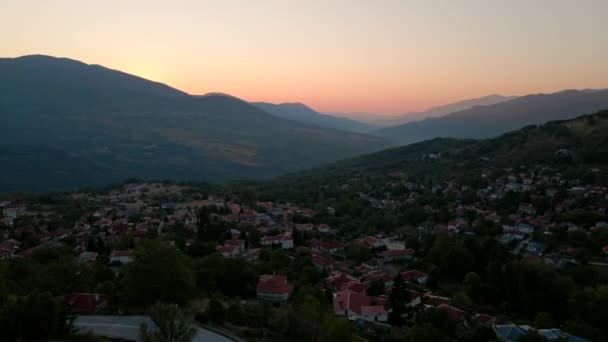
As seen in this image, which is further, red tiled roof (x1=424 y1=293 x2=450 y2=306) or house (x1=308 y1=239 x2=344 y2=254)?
house (x1=308 y1=239 x2=344 y2=254)

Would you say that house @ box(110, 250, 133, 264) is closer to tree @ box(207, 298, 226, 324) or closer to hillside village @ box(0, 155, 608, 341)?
hillside village @ box(0, 155, 608, 341)

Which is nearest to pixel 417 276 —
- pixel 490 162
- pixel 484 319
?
pixel 484 319

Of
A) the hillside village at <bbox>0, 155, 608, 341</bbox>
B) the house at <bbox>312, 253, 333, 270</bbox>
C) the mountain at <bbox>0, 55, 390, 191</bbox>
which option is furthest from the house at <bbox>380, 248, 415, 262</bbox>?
the mountain at <bbox>0, 55, 390, 191</bbox>

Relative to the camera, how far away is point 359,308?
21.4 metres

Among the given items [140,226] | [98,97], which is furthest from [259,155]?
[140,226]

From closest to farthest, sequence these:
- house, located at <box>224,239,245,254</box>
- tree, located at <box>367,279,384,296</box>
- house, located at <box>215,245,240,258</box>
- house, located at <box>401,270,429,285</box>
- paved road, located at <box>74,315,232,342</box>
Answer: paved road, located at <box>74,315,232,342</box> → tree, located at <box>367,279,384,296</box> → house, located at <box>401,270,429,285</box> → house, located at <box>215,245,240,258</box> → house, located at <box>224,239,245,254</box>

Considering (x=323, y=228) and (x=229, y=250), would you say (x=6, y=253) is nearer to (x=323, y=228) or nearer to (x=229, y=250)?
(x=229, y=250)

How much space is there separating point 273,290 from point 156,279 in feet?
→ 17.4

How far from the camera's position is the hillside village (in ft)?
67.0

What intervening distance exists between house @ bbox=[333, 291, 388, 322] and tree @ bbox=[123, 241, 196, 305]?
6.56 m

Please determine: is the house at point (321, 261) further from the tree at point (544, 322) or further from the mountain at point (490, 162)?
the mountain at point (490, 162)

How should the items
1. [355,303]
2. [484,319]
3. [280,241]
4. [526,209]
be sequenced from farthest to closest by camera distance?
1. [526,209]
2. [280,241]
3. [355,303]
4. [484,319]

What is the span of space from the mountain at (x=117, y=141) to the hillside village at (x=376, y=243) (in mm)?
51328

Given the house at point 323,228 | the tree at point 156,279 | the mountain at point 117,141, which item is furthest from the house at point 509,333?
the mountain at point 117,141
